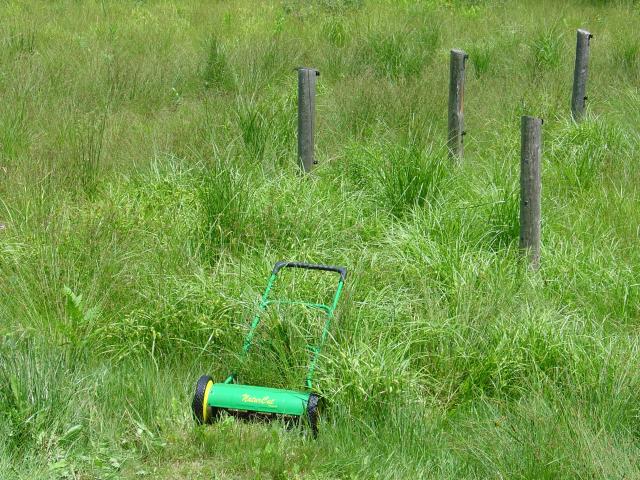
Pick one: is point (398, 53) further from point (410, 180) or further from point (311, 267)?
point (311, 267)

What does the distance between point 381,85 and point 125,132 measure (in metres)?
2.50

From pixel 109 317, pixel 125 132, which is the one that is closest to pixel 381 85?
pixel 125 132

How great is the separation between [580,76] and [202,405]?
568 cm

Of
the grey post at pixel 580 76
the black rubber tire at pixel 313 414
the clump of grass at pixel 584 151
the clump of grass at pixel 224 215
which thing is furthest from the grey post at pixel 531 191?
the grey post at pixel 580 76

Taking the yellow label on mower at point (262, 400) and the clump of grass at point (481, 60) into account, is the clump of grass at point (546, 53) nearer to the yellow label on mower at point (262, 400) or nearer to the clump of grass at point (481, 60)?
the clump of grass at point (481, 60)

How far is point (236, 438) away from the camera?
162 inches

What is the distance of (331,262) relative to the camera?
568 centimetres

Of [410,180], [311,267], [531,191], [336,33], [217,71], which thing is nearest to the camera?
[311,267]

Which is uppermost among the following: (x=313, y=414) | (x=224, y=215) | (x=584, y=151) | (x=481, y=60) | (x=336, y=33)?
(x=336, y=33)

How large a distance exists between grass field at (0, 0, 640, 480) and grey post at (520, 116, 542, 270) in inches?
4.9

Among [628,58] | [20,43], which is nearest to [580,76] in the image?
[628,58]

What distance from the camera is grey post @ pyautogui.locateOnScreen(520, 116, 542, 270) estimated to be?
5645 mm

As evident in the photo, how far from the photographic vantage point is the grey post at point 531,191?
564 centimetres

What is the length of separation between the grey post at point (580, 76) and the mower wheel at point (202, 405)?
5447mm
